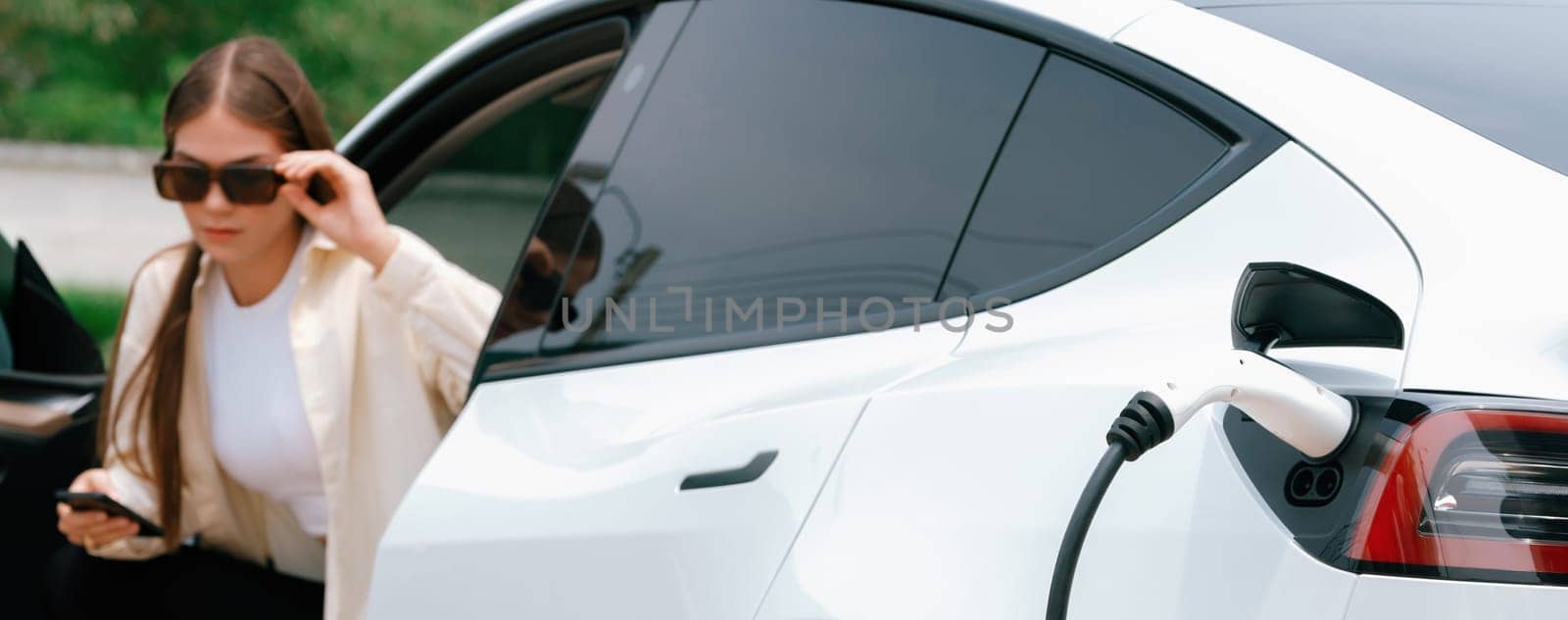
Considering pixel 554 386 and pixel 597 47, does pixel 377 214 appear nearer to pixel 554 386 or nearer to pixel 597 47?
pixel 597 47

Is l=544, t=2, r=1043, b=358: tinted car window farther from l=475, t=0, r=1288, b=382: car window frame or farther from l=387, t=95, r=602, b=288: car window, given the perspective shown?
l=387, t=95, r=602, b=288: car window

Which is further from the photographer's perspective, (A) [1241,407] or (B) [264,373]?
(B) [264,373]

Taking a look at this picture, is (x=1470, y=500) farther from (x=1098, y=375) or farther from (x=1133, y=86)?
(x=1133, y=86)

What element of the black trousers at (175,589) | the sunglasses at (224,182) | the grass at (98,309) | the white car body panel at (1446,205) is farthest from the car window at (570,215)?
the grass at (98,309)

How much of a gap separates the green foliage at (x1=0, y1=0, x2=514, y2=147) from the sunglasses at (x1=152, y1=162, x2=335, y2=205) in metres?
11.1

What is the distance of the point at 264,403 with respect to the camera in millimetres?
2609

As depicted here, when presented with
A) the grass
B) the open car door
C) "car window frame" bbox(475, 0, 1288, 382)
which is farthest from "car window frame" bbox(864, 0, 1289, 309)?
the grass

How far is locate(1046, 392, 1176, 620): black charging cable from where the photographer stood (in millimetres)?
1151

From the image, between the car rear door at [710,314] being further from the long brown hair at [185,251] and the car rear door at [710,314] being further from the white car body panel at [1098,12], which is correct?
the long brown hair at [185,251]

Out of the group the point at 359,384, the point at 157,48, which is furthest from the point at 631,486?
the point at 157,48

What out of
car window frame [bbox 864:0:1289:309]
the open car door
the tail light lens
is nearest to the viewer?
the tail light lens

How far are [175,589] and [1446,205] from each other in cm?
222

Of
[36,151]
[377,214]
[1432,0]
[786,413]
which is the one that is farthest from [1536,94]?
[36,151]

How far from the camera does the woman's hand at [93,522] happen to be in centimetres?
256
